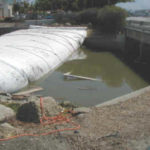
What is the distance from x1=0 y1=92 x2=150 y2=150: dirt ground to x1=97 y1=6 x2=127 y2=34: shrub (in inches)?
754

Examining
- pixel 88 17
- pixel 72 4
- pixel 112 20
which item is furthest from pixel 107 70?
pixel 72 4

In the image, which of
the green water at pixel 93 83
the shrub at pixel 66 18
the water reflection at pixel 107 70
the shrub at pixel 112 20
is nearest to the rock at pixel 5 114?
the green water at pixel 93 83

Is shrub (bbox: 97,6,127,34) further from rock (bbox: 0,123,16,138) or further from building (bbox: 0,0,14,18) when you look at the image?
building (bbox: 0,0,14,18)

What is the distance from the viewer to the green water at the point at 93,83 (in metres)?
9.50

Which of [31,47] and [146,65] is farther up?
[31,47]

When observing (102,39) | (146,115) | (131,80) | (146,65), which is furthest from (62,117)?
(102,39)

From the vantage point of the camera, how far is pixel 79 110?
240 inches

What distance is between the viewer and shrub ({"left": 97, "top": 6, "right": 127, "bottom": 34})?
78.9 feet

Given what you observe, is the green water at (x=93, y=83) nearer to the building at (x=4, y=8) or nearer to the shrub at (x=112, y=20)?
the shrub at (x=112, y=20)

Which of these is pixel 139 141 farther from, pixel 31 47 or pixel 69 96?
pixel 31 47

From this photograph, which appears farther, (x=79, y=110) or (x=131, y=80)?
(x=131, y=80)

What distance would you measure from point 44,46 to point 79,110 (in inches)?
339

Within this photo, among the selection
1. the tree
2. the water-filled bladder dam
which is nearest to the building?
the tree

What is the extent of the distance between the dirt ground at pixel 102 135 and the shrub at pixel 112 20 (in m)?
19.2
